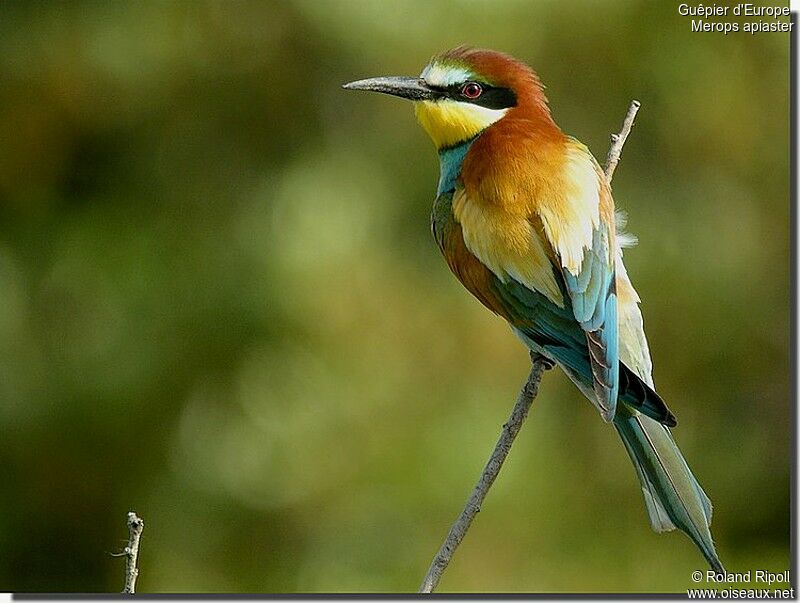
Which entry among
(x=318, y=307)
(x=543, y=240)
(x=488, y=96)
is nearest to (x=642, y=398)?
(x=543, y=240)

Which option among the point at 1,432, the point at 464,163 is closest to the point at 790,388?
the point at 464,163

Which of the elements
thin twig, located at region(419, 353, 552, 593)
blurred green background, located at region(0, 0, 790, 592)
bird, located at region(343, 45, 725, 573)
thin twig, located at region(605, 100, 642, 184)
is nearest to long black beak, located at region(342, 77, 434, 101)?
bird, located at region(343, 45, 725, 573)

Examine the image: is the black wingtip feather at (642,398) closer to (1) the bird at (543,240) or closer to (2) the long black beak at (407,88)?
(1) the bird at (543,240)

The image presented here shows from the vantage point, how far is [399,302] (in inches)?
106

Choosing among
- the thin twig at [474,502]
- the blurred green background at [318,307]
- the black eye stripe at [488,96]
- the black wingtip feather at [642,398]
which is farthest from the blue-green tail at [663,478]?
the blurred green background at [318,307]

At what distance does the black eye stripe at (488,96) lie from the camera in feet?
5.89

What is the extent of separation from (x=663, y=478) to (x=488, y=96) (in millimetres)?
641

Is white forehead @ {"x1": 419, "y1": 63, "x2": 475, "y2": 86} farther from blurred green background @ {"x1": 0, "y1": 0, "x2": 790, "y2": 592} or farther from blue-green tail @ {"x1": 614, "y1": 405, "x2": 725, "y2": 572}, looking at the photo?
blurred green background @ {"x1": 0, "y1": 0, "x2": 790, "y2": 592}

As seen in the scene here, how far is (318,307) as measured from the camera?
105 inches

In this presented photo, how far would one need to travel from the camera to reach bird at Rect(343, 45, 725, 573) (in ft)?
5.44

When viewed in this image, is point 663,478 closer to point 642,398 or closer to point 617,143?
point 642,398

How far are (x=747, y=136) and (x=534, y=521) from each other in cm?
93

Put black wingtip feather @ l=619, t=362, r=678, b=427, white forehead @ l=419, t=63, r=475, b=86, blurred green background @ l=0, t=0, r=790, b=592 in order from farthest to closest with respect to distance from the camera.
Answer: blurred green background @ l=0, t=0, r=790, b=592 < white forehead @ l=419, t=63, r=475, b=86 < black wingtip feather @ l=619, t=362, r=678, b=427

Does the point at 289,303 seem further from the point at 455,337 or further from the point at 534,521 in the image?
the point at 534,521
